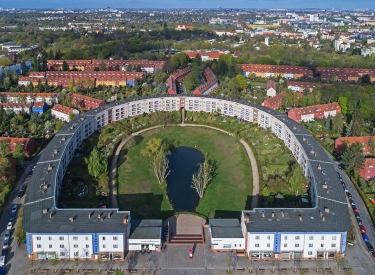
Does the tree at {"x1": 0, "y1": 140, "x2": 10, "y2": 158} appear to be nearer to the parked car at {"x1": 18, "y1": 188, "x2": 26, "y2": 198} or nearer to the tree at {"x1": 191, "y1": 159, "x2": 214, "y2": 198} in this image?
the parked car at {"x1": 18, "y1": 188, "x2": 26, "y2": 198}

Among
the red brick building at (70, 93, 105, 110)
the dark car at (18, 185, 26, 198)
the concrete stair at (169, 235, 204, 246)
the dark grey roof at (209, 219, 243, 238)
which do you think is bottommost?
the concrete stair at (169, 235, 204, 246)

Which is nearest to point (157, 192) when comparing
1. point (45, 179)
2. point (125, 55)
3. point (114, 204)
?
point (114, 204)

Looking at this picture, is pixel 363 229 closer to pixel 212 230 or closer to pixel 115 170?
pixel 212 230

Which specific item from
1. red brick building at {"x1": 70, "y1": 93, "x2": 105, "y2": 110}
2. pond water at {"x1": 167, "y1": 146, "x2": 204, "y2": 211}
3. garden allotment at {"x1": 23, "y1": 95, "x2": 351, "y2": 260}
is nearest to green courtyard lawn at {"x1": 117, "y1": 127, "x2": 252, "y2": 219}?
pond water at {"x1": 167, "y1": 146, "x2": 204, "y2": 211}

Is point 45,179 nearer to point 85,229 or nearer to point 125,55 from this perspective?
point 85,229

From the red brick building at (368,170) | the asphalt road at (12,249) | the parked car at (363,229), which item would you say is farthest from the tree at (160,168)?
the red brick building at (368,170)

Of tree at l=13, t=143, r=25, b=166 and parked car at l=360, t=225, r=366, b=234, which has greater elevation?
tree at l=13, t=143, r=25, b=166
